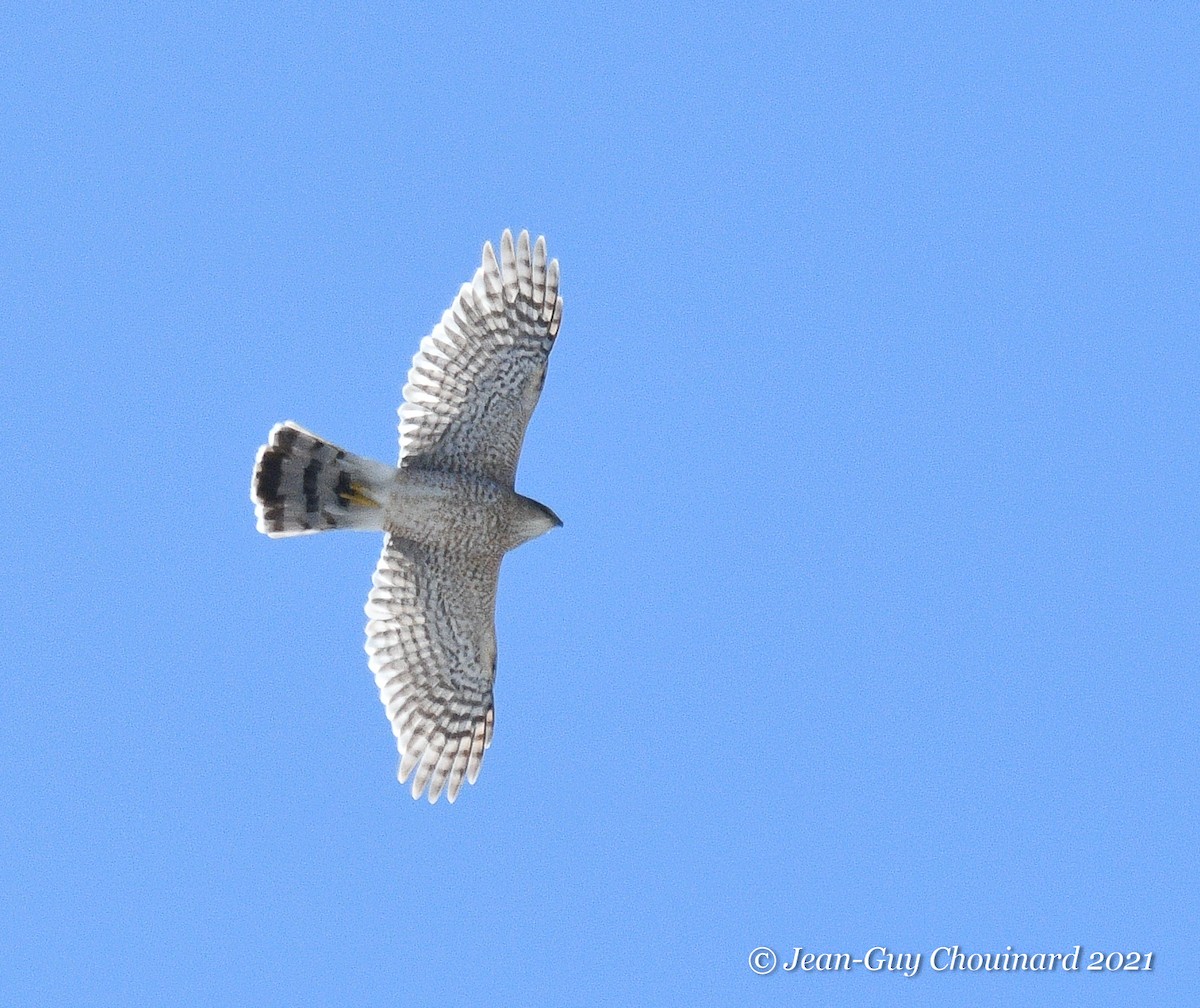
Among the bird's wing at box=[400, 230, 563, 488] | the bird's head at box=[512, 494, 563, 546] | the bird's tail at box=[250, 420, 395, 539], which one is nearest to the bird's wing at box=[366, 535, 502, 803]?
the bird's head at box=[512, 494, 563, 546]

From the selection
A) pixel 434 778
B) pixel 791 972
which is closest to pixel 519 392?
pixel 434 778

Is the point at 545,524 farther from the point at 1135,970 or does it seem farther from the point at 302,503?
the point at 1135,970

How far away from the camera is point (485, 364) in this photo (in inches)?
539

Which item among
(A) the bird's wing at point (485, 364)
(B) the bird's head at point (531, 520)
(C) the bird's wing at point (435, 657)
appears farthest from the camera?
(C) the bird's wing at point (435, 657)

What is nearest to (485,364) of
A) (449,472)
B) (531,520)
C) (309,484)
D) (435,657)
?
(449,472)

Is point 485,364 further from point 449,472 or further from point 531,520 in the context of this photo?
point 531,520

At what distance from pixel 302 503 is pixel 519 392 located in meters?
1.62

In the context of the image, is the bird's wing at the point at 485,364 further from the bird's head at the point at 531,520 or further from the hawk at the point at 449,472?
the bird's head at the point at 531,520

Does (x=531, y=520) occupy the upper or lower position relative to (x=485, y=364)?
lower

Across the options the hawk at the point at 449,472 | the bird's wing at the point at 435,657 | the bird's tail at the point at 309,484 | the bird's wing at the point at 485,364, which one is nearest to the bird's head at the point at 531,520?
the hawk at the point at 449,472

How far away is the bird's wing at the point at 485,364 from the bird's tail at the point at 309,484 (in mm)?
312

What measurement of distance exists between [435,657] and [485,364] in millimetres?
2114

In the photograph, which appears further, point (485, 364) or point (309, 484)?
point (309, 484)

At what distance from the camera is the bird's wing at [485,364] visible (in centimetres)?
1367
